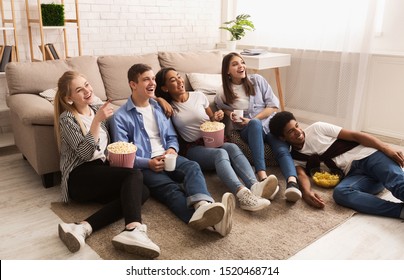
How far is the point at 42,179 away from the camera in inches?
105

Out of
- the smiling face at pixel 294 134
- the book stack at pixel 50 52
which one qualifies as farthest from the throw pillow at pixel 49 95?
the smiling face at pixel 294 134

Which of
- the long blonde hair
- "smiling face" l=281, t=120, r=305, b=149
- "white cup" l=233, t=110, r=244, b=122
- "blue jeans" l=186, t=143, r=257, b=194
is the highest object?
the long blonde hair

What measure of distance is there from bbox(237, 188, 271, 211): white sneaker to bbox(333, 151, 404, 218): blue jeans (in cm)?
47

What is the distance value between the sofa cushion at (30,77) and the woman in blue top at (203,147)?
889 millimetres

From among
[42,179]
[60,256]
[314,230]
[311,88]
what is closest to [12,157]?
[42,179]

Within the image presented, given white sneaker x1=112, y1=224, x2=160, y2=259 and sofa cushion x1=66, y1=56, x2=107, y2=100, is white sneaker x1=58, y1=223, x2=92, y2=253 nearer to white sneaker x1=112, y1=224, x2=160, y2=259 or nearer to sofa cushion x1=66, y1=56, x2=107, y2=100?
white sneaker x1=112, y1=224, x2=160, y2=259

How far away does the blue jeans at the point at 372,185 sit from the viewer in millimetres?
2186

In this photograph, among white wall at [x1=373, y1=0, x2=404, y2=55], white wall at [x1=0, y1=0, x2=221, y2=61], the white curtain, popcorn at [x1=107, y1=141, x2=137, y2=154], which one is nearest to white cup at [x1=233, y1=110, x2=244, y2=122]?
popcorn at [x1=107, y1=141, x2=137, y2=154]

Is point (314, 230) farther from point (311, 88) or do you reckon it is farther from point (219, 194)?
point (311, 88)

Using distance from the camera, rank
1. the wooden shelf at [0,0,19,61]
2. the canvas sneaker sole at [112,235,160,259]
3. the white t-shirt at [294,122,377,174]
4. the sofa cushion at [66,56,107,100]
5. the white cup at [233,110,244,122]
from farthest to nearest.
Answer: the wooden shelf at [0,0,19,61], the sofa cushion at [66,56,107,100], the white cup at [233,110,244,122], the white t-shirt at [294,122,377,174], the canvas sneaker sole at [112,235,160,259]

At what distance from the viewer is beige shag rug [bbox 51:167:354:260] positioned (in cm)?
188

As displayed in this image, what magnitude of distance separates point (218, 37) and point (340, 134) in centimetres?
303

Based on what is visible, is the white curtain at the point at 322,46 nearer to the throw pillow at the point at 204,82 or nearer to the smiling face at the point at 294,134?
the throw pillow at the point at 204,82

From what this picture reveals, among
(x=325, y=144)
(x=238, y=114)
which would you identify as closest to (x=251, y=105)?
(x=238, y=114)
